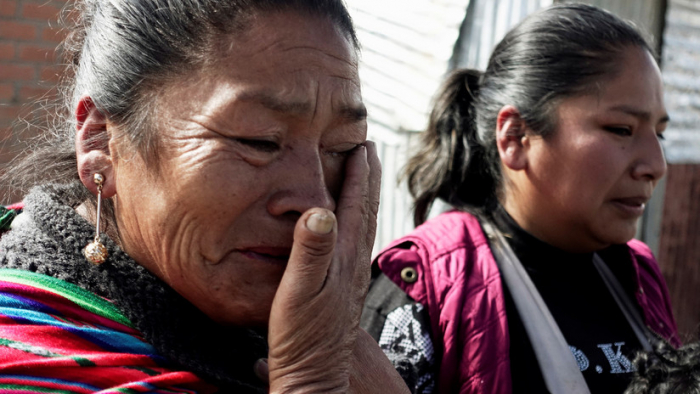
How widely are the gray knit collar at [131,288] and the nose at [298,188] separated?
0.34 metres

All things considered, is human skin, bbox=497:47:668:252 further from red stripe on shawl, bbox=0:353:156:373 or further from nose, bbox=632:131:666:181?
red stripe on shawl, bbox=0:353:156:373

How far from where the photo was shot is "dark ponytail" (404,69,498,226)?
315 centimetres

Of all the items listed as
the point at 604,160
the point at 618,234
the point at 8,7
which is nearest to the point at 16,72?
the point at 8,7

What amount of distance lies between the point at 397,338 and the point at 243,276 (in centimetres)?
105

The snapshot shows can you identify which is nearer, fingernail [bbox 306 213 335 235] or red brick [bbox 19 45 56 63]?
fingernail [bbox 306 213 335 235]

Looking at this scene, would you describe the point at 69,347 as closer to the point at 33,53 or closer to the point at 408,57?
the point at 33,53

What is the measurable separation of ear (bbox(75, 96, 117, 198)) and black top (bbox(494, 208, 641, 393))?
1.55 meters

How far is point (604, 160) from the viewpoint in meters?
2.74

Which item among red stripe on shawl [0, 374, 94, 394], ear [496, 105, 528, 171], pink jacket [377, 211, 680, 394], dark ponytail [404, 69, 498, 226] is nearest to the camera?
red stripe on shawl [0, 374, 94, 394]

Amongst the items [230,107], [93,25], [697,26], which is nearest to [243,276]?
[230,107]

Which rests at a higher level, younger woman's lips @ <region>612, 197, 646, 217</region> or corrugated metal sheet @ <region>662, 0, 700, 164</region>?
corrugated metal sheet @ <region>662, 0, 700, 164</region>

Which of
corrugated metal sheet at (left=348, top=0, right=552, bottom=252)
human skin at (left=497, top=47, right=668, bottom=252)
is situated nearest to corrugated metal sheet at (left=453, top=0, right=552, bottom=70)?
corrugated metal sheet at (left=348, top=0, right=552, bottom=252)

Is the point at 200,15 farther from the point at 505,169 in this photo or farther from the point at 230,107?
the point at 505,169

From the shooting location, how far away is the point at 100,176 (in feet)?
5.25
